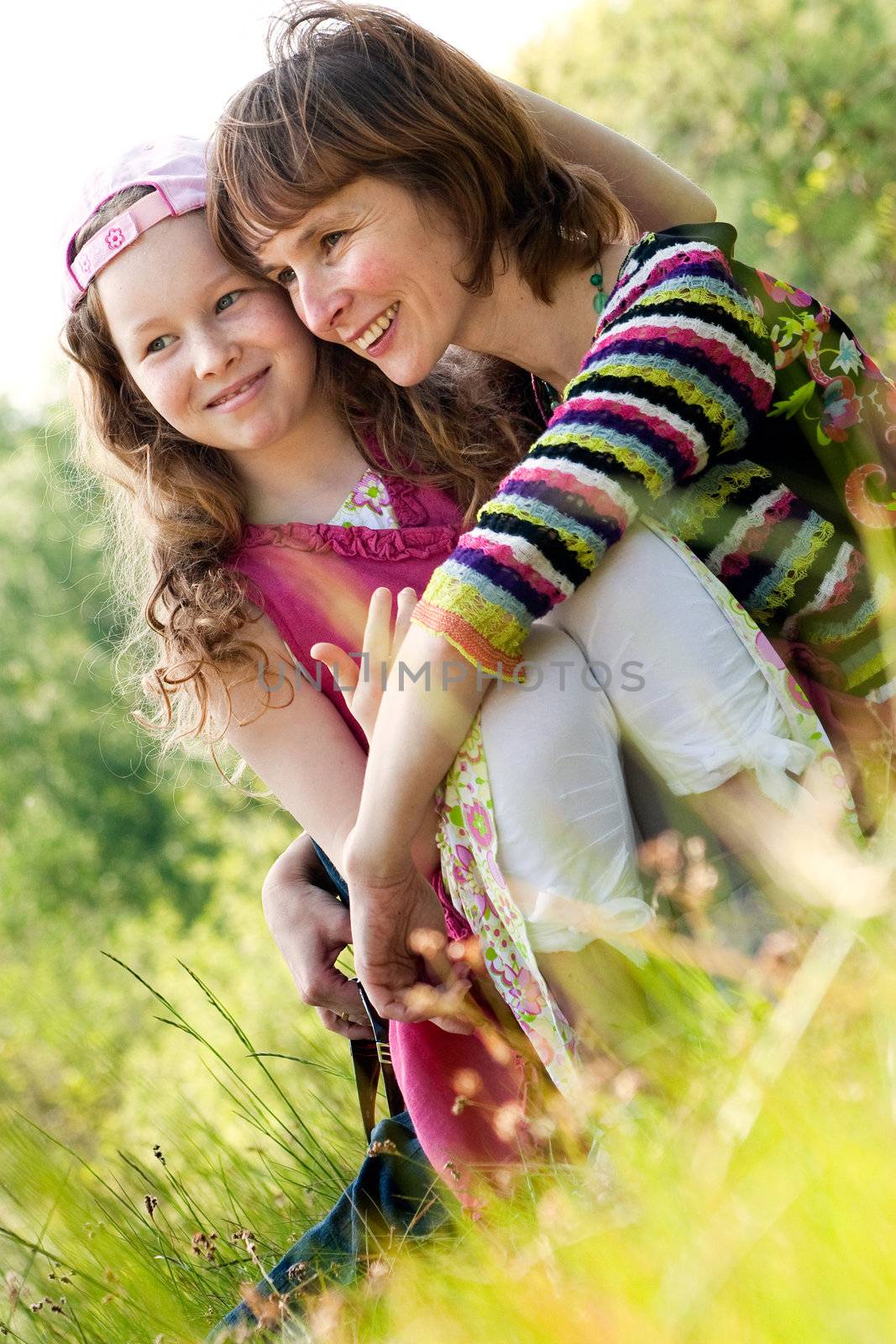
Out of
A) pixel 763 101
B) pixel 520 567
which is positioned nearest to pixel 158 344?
pixel 520 567

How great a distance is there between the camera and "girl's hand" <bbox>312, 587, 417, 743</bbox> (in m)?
1.84

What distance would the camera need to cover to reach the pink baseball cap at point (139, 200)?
6.79 feet

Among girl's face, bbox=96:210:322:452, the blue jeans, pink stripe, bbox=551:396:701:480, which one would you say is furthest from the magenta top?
the blue jeans

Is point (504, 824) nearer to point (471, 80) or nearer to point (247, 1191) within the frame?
point (247, 1191)

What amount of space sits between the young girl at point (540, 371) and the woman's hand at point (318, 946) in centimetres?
31

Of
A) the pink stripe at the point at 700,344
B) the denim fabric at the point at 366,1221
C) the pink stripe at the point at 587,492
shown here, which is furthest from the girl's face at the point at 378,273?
the denim fabric at the point at 366,1221

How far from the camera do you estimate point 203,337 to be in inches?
82.0

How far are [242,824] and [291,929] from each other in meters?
12.2

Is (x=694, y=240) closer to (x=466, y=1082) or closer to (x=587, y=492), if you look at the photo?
(x=587, y=492)

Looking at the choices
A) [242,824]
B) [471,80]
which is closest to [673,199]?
[471,80]

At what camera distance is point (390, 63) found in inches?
79.0

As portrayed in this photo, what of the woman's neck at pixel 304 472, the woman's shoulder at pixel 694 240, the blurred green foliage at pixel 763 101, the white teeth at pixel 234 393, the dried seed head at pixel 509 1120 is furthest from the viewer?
the blurred green foliage at pixel 763 101

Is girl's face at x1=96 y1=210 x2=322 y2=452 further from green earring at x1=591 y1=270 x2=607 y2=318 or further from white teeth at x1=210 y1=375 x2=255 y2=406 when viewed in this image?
green earring at x1=591 y1=270 x2=607 y2=318

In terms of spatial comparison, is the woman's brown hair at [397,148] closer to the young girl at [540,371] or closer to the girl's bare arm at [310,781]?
the young girl at [540,371]
